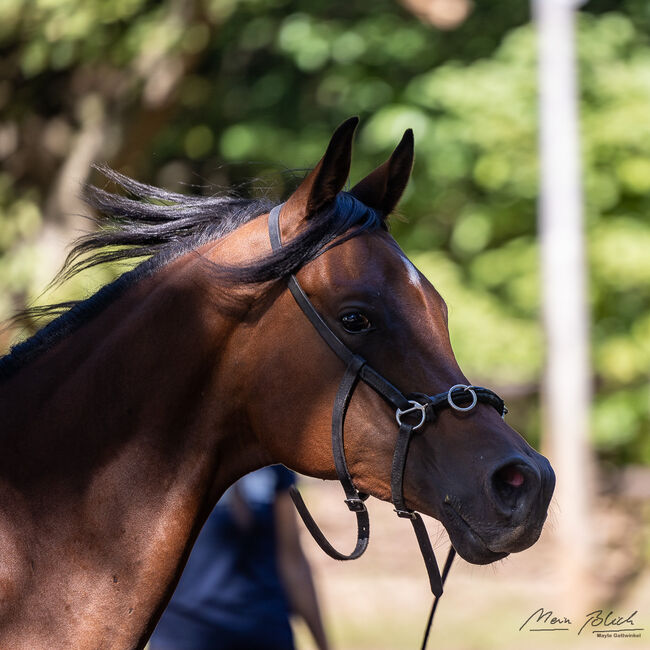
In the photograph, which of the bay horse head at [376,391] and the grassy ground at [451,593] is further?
the grassy ground at [451,593]

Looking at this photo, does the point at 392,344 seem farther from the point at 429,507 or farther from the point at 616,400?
the point at 616,400

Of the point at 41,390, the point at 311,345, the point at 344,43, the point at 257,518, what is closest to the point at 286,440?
the point at 311,345

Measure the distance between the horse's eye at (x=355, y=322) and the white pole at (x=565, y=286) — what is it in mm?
5969

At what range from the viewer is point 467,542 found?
1969 millimetres

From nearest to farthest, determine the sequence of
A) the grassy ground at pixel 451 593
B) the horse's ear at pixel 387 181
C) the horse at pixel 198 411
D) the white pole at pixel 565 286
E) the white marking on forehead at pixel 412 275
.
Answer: the horse at pixel 198 411 < the white marking on forehead at pixel 412 275 < the horse's ear at pixel 387 181 < the grassy ground at pixel 451 593 < the white pole at pixel 565 286

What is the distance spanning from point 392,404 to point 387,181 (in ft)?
2.16

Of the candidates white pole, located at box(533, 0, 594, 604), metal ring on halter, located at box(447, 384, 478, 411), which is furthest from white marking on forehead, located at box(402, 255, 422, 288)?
white pole, located at box(533, 0, 594, 604)

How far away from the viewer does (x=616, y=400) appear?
922cm

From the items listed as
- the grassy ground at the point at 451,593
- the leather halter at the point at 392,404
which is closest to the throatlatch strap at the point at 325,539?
the leather halter at the point at 392,404

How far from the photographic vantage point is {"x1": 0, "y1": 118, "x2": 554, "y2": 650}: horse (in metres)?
2.06

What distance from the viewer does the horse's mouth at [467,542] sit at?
196 centimetres

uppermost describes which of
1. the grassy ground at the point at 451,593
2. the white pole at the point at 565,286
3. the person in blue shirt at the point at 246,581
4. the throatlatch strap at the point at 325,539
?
the throatlatch strap at the point at 325,539

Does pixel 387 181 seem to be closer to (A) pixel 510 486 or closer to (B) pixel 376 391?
(B) pixel 376 391

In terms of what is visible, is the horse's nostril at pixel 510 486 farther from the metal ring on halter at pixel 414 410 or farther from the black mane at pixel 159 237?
the black mane at pixel 159 237
